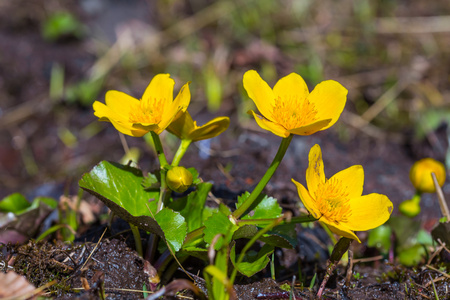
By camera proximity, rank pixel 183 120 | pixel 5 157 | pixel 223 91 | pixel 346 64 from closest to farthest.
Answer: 1. pixel 183 120
2. pixel 5 157
3. pixel 223 91
4. pixel 346 64

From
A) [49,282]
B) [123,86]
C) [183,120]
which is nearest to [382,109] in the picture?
[123,86]

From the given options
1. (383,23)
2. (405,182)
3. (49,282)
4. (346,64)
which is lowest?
(405,182)

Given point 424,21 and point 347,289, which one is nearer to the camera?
point 347,289

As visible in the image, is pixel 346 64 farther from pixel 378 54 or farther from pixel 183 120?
pixel 183 120

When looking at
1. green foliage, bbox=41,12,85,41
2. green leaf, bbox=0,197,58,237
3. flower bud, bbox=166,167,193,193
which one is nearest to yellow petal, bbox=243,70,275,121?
flower bud, bbox=166,167,193,193

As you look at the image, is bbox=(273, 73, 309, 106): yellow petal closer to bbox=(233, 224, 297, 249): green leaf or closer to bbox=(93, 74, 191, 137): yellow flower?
bbox=(93, 74, 191, 137): yellow flower

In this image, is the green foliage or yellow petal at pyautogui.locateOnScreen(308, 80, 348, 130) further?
the green foliage
